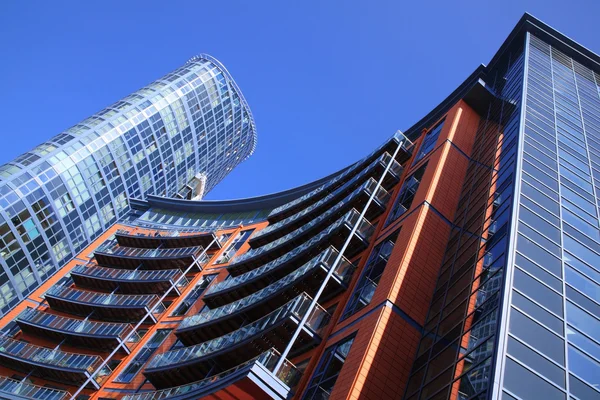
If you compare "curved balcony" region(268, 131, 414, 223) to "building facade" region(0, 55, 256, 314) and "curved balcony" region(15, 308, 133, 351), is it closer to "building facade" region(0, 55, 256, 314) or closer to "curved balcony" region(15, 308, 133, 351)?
"curved balcony" region(15, 308, 133, 351)

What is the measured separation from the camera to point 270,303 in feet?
90.8

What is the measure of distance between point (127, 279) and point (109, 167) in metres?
26.8

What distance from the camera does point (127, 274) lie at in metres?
44.3

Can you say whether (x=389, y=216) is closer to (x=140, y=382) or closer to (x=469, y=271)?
(x=469, y=271)

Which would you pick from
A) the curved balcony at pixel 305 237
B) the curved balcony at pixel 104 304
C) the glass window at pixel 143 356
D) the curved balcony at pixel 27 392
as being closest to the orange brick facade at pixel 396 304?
the glass window at pixel 143 356

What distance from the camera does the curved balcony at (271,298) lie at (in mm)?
25953

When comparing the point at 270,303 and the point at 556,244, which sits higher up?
the point at 556,244

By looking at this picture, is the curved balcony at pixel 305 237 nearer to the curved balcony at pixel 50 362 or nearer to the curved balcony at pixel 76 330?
the curved balcony at pixel 76 330

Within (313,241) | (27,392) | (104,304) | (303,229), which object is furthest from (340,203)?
(27,392)

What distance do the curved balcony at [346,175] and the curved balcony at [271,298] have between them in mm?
9324

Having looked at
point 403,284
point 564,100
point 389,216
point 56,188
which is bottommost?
point 403,284

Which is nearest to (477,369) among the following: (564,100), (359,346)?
(359,346)

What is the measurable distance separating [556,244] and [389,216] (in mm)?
10277

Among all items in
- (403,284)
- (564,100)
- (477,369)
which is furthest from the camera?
(564,100)
